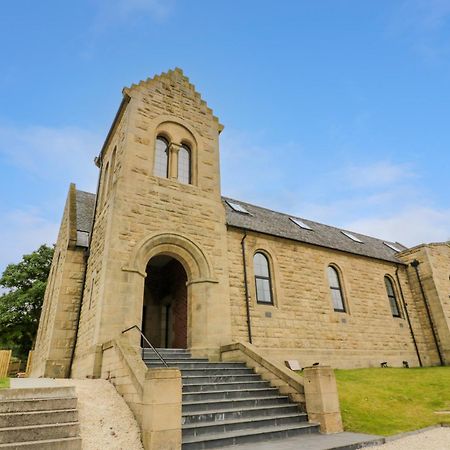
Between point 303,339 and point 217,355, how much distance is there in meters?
4.52

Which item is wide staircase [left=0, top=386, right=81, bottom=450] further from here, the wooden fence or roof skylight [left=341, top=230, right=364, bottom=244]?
roof skylight [left=341, top=230, right=364, bottom=244]

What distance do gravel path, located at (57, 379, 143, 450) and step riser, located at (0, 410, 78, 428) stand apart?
0.26 meters

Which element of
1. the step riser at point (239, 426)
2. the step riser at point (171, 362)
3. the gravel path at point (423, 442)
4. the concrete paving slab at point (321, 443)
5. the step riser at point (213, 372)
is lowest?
the gravel path at point (423, 442)

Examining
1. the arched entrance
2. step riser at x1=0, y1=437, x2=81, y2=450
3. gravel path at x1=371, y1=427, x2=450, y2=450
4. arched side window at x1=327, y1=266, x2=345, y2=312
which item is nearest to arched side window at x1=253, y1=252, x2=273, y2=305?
the arched entrance

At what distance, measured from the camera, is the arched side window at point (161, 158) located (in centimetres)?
1325

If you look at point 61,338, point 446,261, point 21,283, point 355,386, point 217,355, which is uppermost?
point 21,283

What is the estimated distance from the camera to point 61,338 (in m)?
11.7

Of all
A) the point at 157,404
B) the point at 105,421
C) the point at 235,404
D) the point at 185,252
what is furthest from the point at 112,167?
the point at 157,404

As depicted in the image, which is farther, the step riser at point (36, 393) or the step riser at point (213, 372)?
the step riser at point (213, 372)

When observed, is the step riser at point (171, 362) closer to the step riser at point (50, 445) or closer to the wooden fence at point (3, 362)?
the step riser at point (50, 445)

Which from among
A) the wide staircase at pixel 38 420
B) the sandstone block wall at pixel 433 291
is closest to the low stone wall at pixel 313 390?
the wide staircase at pixel 38 420

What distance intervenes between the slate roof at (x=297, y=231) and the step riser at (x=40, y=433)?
9.49m

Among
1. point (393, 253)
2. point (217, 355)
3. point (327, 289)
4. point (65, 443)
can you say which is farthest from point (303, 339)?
point (393, 253)

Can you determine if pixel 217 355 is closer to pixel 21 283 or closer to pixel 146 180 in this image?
pixel 146 180
